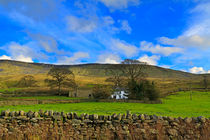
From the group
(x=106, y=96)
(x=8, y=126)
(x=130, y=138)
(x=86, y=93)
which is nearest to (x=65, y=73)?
(x=86, y=93)

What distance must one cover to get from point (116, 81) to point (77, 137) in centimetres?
4173

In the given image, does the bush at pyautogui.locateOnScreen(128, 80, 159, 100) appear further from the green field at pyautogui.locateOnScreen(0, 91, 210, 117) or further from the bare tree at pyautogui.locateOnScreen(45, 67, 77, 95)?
the bare tree at pyautogui.locateOnScreen(45, 67, 77, 95)

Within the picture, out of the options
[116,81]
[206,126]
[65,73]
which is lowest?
[206,126]

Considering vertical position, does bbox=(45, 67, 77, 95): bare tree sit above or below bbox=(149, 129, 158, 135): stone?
above

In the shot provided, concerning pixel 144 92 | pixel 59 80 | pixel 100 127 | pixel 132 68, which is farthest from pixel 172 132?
pixel 59 80

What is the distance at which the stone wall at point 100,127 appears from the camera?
8.56 m

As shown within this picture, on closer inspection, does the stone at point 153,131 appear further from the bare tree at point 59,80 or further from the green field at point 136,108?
the bare tree at point 59,80

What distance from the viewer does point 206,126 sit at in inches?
342

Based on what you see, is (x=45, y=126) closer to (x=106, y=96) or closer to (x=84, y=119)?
(x=84, y=119)

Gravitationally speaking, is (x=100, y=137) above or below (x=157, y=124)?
below

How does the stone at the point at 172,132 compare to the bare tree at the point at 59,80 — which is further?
the bare tree at the point at 59,80

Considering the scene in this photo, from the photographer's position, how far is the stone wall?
28.1ft

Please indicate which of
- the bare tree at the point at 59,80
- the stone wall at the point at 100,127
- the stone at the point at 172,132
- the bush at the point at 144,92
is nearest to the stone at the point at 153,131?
the stone wall at the point at 100,127

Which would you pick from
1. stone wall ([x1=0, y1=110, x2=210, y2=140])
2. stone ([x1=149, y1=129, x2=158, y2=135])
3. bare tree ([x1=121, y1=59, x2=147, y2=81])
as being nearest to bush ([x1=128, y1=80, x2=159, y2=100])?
bare tree ([x1=121, y1=59, x2=147, y2=81])
